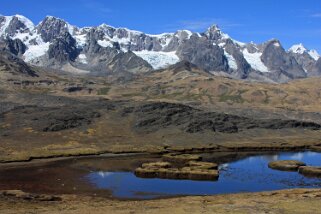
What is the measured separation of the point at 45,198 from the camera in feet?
309

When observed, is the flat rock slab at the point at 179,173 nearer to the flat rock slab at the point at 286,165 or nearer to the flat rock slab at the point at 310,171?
the flat rock slab at the point at 310,171

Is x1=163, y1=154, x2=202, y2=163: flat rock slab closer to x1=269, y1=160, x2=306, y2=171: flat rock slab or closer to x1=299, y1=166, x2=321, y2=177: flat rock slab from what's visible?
x1=269, y1=160, x2=306, y2=171: flat rock slab

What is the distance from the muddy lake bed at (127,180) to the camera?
10888 centimetres

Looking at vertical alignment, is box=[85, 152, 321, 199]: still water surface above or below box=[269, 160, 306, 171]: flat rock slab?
below

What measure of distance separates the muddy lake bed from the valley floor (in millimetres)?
11751

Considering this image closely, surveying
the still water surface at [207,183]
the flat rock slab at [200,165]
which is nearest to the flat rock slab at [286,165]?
the still water surface at [207,183]

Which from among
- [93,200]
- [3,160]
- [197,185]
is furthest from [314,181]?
[3,160]

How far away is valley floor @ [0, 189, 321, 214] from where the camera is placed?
76.2 m

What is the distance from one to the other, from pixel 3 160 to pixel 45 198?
212 ft

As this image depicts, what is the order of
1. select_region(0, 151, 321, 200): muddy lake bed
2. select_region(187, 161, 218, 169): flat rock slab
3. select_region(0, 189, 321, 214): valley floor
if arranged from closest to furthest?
1. select_region(0, 189, 321, 214): valley floor
2. select_region(0, 151, 321, 200): muddy lake bed
3. select_region(187, 161, 218, 169): flat rock slab

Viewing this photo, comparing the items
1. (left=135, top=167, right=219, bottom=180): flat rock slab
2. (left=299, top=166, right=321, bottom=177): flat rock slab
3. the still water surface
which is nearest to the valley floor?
the still water surface

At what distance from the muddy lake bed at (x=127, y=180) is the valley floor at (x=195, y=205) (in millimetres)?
11751

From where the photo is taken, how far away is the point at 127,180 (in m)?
123

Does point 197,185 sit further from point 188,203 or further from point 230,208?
point 230,208
